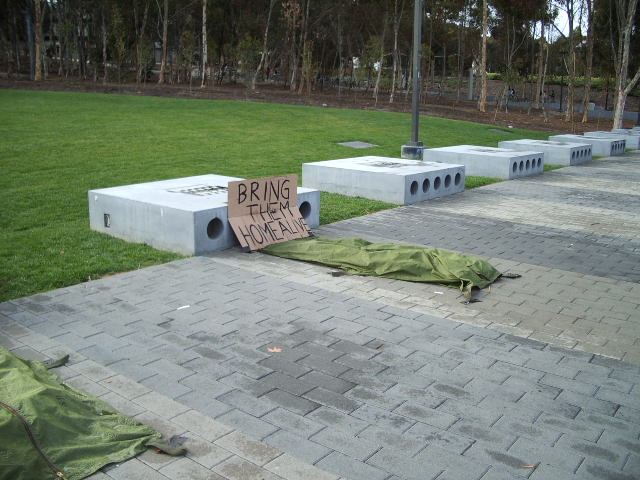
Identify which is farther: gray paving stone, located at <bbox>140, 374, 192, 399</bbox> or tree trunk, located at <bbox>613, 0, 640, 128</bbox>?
tree trunk, located at <bbox>613, 0, 640, 128</bbox>

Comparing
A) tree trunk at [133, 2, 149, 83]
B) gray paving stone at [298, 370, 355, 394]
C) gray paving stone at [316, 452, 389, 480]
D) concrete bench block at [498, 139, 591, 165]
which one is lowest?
gray paving stone at [316, 452, 389, 480]

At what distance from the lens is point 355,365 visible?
18.5 feet

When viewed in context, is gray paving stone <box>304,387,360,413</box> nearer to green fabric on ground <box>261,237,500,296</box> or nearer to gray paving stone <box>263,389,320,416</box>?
gray paving stone <box>263,389,320,416</box>

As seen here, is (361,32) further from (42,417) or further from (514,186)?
(42,417)

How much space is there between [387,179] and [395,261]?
16.1ft

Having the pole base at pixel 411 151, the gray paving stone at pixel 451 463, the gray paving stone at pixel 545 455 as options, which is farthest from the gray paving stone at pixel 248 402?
the pole base at pixel 411 151

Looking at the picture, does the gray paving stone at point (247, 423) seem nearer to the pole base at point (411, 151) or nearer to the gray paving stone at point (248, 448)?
the gray paving stone at point (248, 448)

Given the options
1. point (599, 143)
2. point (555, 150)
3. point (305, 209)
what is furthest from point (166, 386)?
point (599, 143)

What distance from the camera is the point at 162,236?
29.5 ft

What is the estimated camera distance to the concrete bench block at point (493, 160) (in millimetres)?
17156

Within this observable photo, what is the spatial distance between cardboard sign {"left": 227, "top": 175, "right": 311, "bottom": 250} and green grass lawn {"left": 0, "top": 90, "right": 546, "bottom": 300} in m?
1.03

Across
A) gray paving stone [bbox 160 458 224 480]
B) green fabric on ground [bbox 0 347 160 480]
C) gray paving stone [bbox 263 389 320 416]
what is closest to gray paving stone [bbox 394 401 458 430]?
gray paving stone [bbox 263 389 320 416]

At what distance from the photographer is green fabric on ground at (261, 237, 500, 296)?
7992mm

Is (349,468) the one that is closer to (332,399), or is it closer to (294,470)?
(294,470)
